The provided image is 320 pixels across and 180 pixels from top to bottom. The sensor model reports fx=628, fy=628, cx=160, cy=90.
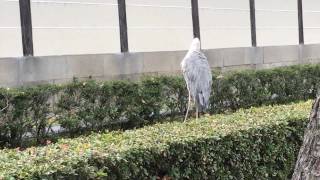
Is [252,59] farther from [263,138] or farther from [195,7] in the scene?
[263,138]

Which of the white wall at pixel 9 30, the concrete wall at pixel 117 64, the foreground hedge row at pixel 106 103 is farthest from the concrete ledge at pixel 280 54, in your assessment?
the white wall at pixel 9 30

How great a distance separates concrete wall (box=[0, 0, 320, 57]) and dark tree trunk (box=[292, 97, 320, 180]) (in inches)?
315

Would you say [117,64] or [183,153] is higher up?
[117,64]

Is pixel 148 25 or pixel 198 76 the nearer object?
pixel 198 76

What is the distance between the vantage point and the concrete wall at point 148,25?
10867mm

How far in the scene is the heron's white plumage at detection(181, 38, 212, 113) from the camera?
28.9 feet

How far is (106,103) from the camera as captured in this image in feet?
31.4

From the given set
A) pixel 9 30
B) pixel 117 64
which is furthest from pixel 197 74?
pixel 117 64

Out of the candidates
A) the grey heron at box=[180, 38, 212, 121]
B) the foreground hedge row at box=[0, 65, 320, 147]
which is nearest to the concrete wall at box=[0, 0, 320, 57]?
the foreground hedge row at box=[0, 65, 320, 147]

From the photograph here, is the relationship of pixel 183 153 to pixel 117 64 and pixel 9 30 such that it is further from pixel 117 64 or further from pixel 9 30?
pixel 117 64

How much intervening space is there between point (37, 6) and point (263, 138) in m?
5.72

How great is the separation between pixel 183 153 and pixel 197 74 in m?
3.33

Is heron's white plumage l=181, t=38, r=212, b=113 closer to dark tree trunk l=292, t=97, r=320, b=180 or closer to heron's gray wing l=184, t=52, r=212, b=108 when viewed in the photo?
heron's gray wing l=184, t=52, r=212, b=108

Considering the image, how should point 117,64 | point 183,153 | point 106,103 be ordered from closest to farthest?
point 183,153 < point 106,103 < point 117,64
